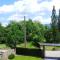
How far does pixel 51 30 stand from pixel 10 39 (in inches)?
748

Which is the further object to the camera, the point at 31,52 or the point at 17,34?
the point at 17,34

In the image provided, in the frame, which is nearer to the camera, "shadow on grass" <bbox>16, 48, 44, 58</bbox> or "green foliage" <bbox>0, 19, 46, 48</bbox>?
"shadow on grass" <bbox>16, 48, 44, 58</bbox>

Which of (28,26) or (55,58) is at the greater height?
(28,26)

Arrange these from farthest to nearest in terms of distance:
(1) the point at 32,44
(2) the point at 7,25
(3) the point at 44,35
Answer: (2) the point at 7,25
(3) the point at 44,35
(1) the point at 32,44

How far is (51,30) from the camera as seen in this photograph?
53281 millimetres

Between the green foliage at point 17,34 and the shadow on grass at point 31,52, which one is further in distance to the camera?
the green foliage at point 17,34

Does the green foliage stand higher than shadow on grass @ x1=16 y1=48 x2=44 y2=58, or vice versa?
the green foliage

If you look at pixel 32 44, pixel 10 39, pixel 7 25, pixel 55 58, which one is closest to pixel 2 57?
pixel 55 58

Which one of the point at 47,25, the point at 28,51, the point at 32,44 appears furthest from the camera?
the point at 47,25

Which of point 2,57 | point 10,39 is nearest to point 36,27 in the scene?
point 10,39

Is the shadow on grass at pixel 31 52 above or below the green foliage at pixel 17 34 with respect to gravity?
below

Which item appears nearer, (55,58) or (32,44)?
(55,58)

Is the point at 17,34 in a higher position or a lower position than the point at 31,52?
higher

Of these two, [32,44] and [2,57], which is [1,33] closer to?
[32,44]
